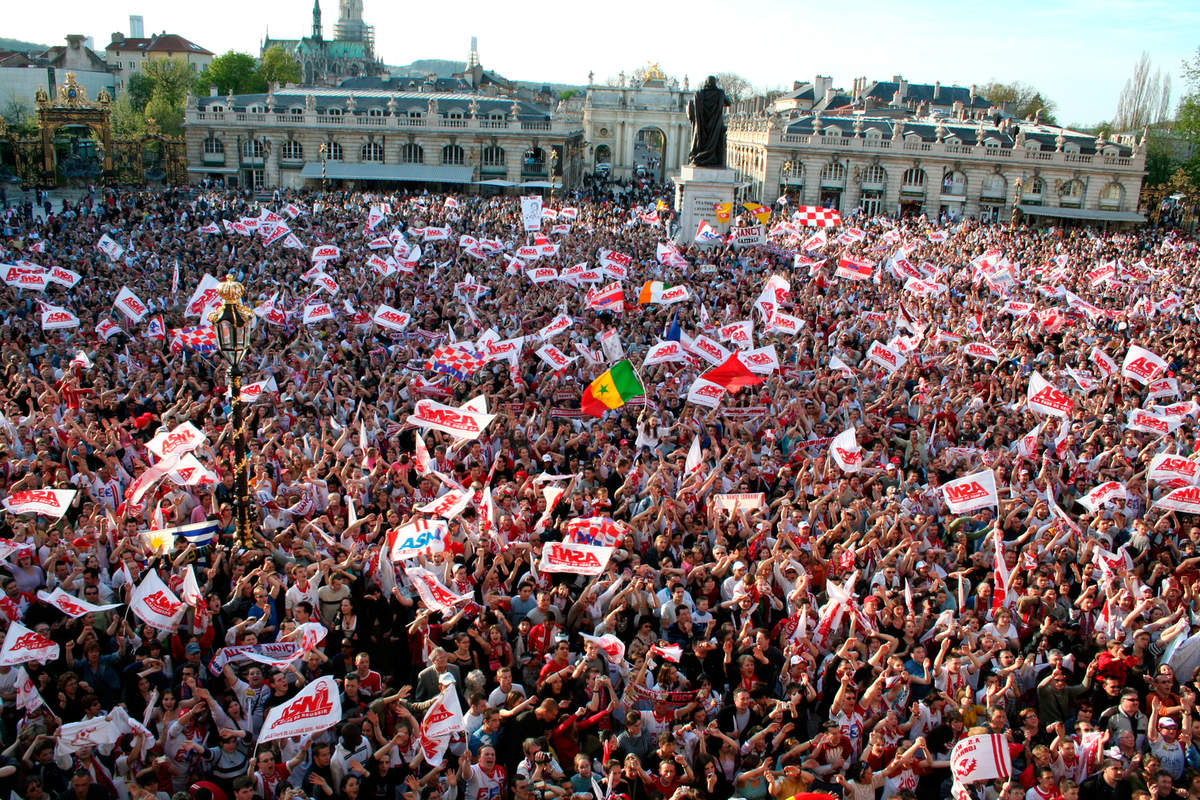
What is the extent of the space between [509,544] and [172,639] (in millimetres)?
3024

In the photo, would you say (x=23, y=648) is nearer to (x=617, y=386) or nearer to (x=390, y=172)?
(x=617, y=386)

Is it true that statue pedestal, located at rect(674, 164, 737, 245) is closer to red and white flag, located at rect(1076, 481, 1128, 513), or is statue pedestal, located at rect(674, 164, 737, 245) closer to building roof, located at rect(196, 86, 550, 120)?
red and white flag, located at rect(1076, 481, 1128, 513)

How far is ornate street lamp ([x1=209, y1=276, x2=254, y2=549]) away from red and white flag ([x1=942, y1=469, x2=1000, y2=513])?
7.05 metres

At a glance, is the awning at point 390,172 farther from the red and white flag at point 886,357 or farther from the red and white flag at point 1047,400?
the red and white flag at point 1047,400

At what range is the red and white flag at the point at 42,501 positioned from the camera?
8.91 metres

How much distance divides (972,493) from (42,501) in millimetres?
9125

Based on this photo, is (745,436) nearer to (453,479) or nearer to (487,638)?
(453,479)

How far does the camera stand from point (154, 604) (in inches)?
293

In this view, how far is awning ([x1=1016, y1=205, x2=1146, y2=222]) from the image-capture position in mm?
55281

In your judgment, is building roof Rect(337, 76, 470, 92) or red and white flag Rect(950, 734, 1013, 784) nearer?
red and white flag Rect(950, 734, 1013, 784)

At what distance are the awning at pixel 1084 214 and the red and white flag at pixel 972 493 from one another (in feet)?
169

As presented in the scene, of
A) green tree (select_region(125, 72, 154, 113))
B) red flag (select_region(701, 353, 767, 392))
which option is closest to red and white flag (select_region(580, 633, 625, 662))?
red flag (select_region(701, 353, 767, 392))

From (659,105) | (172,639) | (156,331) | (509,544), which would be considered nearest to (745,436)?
(509,544)

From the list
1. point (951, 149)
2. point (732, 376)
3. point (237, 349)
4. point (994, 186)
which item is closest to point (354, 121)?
point (951, 149)
